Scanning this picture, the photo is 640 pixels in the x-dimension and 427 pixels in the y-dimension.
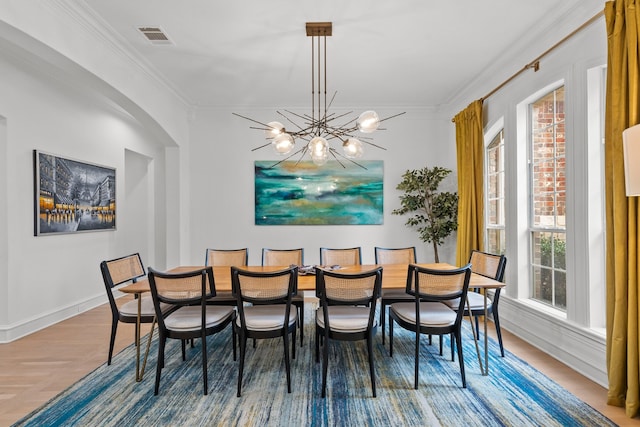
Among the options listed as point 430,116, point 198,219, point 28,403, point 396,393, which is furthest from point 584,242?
point 198,219

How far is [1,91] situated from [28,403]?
2.81 meters

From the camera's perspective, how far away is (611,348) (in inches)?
86.1

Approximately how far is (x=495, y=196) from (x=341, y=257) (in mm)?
2034

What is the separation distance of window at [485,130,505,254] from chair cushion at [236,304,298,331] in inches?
109

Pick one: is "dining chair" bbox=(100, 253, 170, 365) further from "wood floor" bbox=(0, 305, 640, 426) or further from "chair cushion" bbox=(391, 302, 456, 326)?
"chair cushion" bbox=(391, 302, 456, 326)

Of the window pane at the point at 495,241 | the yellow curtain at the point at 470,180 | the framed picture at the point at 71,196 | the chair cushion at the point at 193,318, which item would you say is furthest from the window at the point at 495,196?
the framed picture at the point at 71,196

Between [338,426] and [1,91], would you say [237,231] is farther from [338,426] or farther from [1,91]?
[338,426]

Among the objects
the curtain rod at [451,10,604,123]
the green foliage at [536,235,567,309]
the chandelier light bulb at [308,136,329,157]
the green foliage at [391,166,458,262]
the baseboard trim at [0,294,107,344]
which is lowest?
the baseboard trim at [0,294,107,344]

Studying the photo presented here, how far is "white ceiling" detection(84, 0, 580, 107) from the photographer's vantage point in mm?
2746

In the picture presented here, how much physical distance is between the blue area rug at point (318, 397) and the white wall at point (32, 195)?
4.73ft

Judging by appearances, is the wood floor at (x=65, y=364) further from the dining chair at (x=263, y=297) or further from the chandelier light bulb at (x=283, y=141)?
the chandelier light bulb at (x=283, y=141)

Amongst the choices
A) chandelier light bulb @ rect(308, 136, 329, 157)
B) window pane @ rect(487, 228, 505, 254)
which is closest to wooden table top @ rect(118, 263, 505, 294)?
chandelier light bulb @ rect(308, 136, 329, 157)

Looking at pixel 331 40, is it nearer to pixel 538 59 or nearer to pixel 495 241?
pixel 538 59

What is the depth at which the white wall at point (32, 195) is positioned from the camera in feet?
10.9
